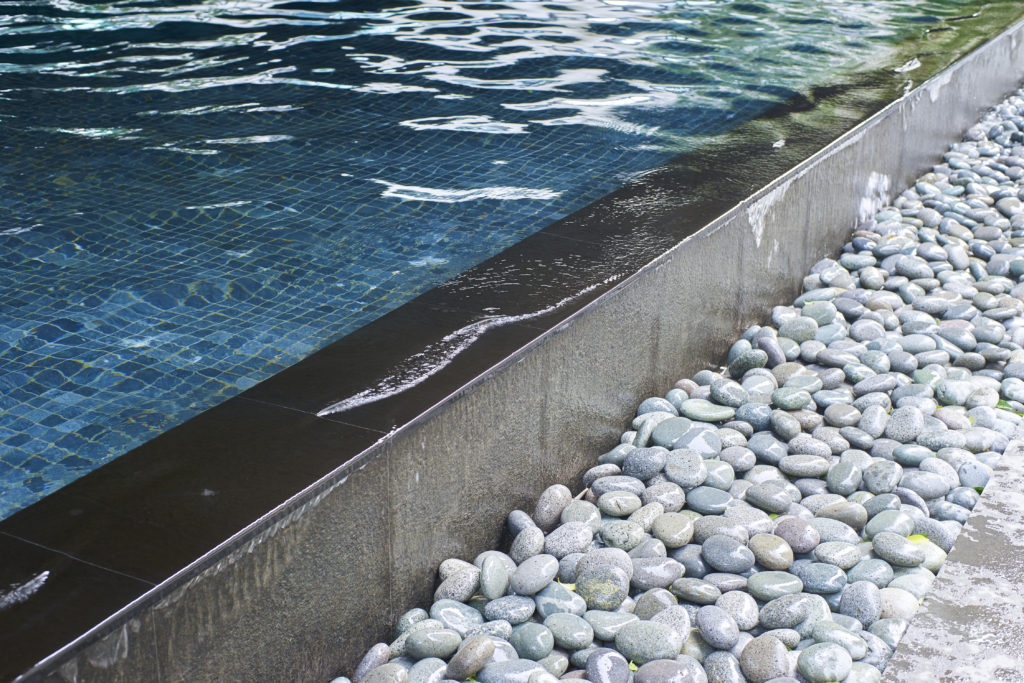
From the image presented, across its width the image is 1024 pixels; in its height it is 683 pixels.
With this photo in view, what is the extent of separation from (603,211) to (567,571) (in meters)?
1.29

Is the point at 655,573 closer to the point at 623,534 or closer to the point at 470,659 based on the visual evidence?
the point at 623,534

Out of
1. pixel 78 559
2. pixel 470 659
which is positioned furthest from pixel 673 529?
pixel 78 559

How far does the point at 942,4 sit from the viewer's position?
7406 millimetres

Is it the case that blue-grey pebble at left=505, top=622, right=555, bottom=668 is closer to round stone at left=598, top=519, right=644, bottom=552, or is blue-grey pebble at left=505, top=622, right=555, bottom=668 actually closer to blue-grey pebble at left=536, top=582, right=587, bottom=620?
blue-grey pebble at left=536, top=582, right=587, bottom=620

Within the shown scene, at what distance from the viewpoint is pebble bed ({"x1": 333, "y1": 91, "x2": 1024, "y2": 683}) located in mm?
1984

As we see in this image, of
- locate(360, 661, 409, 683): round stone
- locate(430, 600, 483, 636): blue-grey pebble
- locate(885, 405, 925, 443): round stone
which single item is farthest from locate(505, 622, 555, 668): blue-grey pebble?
locate(885, 405, 925, 443): round stone

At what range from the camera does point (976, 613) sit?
1.75 meters

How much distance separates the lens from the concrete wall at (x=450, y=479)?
5.25 feet

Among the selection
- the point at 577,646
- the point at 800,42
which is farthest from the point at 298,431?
the point at 800,42

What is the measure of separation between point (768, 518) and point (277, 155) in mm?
2178

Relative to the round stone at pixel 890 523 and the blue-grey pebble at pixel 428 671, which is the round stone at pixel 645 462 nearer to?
the round stone at pixel 890 523

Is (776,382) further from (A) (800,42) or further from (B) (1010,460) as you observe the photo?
(A) (800,42)

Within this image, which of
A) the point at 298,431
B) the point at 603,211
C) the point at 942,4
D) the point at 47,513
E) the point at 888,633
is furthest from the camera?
the point at 942,4

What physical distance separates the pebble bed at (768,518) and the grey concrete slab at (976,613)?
0.72 ft
